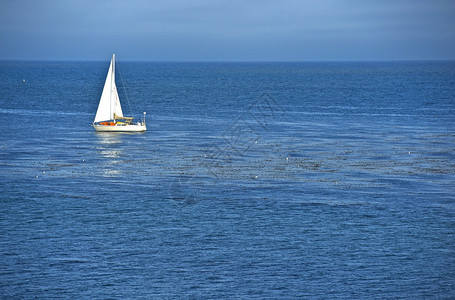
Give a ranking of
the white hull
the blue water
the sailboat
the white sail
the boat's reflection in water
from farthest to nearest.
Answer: the white sail → the sailboat → the white hull → the boat's reflection in water → the blue water

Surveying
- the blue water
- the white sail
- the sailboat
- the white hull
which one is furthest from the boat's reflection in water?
the white sail

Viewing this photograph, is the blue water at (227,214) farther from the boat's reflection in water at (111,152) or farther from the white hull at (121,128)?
the white hull at (121,128)

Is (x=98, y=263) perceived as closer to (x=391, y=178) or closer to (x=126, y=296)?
(x=126, y=296)

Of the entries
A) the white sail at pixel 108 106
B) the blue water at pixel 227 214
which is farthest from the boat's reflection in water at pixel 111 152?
the white sail at pixel 108 106

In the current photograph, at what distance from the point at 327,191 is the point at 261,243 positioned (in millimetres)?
21159

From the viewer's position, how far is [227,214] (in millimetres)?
69875

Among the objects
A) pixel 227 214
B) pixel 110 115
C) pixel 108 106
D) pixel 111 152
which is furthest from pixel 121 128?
pixel 227 214

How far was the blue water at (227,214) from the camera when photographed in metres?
51.9

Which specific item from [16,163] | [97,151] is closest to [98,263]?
[16,163]

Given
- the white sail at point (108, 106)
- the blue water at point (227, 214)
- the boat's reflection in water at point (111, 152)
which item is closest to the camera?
the blue water at point (227, 214)

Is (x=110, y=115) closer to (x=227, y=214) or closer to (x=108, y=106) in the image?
(x=108, y=106)

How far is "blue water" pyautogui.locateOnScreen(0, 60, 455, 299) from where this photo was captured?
51938mm

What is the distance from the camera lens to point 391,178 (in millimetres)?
86438

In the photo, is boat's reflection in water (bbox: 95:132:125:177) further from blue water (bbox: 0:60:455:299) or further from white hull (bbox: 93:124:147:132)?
white hull (bbox: 93:124:147:132)
